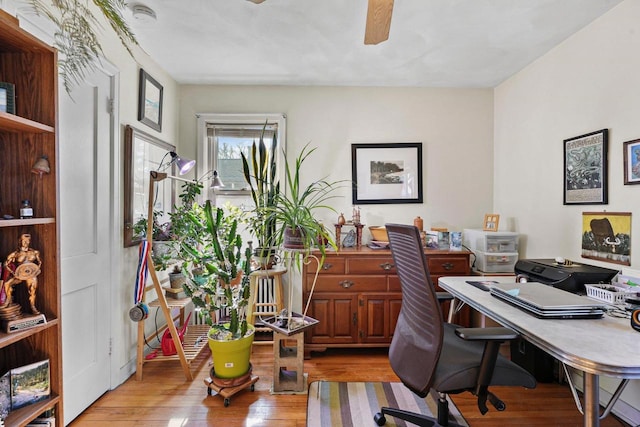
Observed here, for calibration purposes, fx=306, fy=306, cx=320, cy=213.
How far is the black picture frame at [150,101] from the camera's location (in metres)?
2.36

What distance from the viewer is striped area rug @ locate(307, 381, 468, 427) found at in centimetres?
181

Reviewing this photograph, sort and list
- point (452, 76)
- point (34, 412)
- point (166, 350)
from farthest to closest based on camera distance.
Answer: point (452, 76), point (166, 350), point (34, 412)

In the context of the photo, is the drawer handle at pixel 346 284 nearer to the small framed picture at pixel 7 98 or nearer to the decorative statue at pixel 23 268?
the decorative statue at pixel 23 268

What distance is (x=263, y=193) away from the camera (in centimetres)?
269

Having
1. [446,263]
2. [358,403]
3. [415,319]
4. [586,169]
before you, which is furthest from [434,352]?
[586,169]

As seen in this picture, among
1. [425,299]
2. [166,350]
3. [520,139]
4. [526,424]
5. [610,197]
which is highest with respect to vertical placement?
[520,139]

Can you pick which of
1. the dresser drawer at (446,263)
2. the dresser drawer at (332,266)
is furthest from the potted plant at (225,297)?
the dresser drawer at (446,263)

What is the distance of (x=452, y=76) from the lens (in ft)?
9.12

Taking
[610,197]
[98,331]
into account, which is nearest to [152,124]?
[98,331]

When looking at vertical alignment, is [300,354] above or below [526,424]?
above

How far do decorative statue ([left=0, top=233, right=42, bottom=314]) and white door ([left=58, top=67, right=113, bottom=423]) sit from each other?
0.57 m

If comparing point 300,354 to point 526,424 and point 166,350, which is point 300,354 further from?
point 526,424

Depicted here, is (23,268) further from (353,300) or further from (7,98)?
(353,300)

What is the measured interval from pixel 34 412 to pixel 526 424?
2.44m
